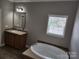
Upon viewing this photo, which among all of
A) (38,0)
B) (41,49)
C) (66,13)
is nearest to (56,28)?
(66,13)

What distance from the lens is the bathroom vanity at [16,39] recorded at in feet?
12.4

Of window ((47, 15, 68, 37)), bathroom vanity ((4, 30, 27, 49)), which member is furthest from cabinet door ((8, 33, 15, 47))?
window ((47, 15, 68, 37))

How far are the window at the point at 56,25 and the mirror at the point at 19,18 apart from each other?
1460 millimetres

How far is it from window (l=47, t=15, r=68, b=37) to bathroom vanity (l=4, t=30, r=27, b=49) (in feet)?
4.09

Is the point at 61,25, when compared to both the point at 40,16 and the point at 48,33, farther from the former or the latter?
the point at 40,16

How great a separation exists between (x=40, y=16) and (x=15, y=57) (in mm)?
2049

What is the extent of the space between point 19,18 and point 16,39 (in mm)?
1215

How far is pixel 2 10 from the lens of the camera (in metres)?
4.02

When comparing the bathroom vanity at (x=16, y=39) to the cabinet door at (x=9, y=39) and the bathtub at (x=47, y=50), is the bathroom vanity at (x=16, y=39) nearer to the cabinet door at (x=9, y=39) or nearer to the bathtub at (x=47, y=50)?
the cabinet door at (x=9, y=39)

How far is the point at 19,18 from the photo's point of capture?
14.5 ft

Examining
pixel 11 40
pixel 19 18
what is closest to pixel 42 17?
pixel 19 18

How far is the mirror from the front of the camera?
4.25m

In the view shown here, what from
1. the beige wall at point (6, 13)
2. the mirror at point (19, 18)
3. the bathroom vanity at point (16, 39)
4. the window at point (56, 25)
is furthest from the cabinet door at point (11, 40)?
the window at point (56, 25)

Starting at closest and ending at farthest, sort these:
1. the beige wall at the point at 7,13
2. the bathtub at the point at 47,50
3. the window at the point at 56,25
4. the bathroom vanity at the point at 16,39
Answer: the bathtub at the point at 47,50 → the window at the point at 56,25 → the bathroom vanity at the point at 16,39 → the beige wall at the point at 7,13
